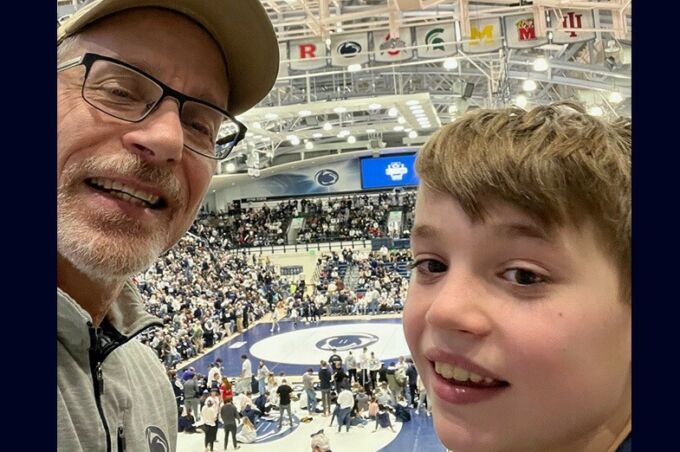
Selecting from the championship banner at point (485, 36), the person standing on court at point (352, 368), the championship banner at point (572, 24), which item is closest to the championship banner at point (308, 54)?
the championship banner at point (485, 36)

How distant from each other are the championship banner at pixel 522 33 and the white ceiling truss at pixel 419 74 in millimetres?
98

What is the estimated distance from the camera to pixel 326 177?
22766 mm

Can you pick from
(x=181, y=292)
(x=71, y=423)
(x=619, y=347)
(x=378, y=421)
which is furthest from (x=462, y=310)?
(x=181, y=292)

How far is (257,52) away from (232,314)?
12.3 meters

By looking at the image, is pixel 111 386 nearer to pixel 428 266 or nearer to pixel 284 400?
pixel 428 266

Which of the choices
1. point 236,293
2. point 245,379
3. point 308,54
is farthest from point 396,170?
point 245,379

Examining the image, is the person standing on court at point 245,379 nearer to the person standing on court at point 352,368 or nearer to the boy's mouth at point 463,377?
the person standing on court at point 352,368

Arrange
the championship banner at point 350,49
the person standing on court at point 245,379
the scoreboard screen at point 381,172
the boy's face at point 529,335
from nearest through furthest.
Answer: the boy's face at point 529,335 → the person standing on court at point 245,379 → the championship banner at point 350,49 → the scoreboard screen at point 381,172

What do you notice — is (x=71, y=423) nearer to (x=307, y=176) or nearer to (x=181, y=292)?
(x=181, y=292)

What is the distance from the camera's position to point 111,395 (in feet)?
3.37

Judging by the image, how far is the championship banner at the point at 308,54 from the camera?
8.17 m

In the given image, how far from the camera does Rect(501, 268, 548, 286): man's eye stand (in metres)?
0.71

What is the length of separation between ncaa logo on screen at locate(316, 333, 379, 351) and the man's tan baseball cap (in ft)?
30.4

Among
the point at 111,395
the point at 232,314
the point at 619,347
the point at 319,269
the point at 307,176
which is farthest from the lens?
the point at 307,176
